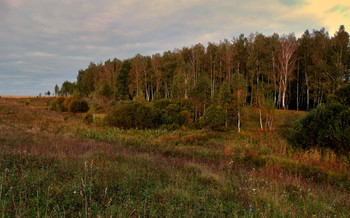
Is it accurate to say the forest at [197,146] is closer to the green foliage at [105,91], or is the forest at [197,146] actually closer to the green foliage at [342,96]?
the green foliage at [342,96]

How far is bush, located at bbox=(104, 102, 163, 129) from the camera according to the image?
2183cm

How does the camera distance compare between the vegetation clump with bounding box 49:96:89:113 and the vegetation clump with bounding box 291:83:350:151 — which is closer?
the vegetation clump with bounding box 291:83:350:151

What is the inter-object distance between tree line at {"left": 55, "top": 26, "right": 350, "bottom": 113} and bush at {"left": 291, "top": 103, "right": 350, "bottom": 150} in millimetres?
11017

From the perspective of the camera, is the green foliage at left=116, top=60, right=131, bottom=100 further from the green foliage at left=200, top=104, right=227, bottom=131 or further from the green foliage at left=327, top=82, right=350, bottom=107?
the green foliage at left=327, top=82, right=350, bottom=107

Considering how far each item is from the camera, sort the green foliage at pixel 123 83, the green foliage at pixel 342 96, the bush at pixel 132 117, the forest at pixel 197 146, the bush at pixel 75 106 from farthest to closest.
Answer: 1. the green foliage at pixel 123 83
2. the bush at pixel 75 106
3. the bush at pixel 132 117
4. the green foliage at pixel 342 96
5. the forest at pixel 197 146

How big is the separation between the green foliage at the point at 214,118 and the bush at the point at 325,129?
10.2m

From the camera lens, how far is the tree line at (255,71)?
28.2 m

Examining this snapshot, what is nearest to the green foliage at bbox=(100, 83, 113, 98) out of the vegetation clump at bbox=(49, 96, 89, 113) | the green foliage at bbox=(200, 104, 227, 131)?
the vegetation clump at bbox=(49, 96, 89, 113)

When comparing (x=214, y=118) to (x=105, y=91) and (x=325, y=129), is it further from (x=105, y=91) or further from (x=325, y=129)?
(x=105, y=91)

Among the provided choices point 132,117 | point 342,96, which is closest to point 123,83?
point 132,117

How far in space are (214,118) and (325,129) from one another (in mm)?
12420

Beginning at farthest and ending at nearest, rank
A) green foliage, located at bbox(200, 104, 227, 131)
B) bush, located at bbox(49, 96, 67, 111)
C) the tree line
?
bush, located at bbox(49, 96, 67, 111), the tree line, green foliage, located at bbox(200, 104, 227, 131)

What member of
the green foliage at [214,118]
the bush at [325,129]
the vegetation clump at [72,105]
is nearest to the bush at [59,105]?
the vegetation clump at [72,105]

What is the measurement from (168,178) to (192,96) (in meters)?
23.3
